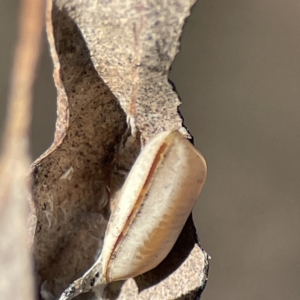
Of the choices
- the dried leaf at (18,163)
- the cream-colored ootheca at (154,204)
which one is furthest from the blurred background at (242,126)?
the cream-colored ootheca at (154,204)

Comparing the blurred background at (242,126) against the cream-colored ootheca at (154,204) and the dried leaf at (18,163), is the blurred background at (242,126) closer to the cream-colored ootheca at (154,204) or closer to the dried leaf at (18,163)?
the dried leaf at (18,163)

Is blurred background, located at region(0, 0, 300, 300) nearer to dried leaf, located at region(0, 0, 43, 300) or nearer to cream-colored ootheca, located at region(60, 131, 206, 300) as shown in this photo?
dried leaf, located at region(0, 0, 43, 300)

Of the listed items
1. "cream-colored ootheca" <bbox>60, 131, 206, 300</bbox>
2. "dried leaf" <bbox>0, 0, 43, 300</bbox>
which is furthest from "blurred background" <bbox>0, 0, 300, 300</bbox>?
"cream-colored ootheca" <bbox>60, 131, 206, 300</bbox>

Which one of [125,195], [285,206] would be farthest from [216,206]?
[125,195]

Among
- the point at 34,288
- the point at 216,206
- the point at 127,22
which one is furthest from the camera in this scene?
the point at 216,206

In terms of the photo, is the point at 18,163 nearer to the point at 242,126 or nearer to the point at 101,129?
the point at 101,129

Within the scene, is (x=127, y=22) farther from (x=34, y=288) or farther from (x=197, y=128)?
(x=34, y=288)

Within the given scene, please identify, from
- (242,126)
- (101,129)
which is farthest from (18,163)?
(242,126)
